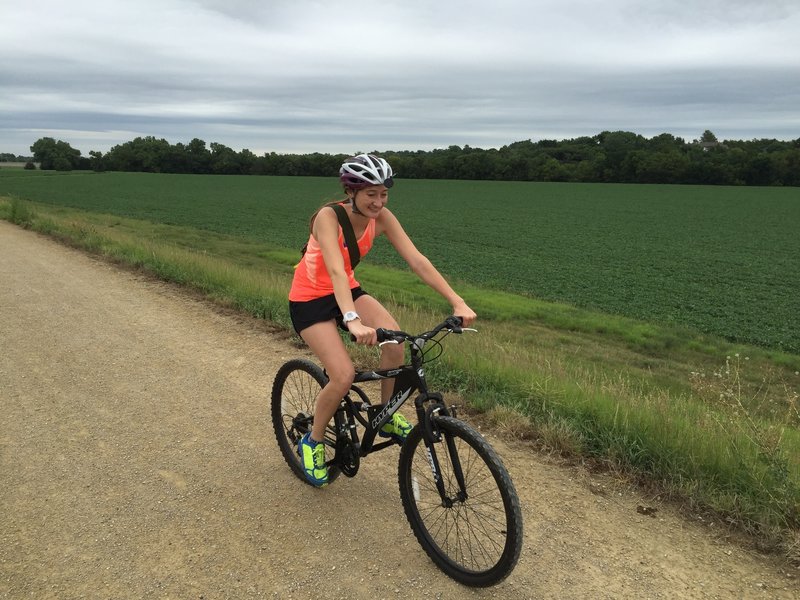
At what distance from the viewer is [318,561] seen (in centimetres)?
320

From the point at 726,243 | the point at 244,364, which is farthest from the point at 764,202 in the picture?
the point at 244,364

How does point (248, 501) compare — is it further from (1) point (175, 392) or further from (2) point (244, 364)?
(2) point (244, 364)

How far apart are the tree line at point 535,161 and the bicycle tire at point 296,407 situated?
314 ft

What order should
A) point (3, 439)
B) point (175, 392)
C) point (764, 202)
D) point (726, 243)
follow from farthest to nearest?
1. point (764, 202)
2. point (726, 243)
3. point (175, 392)
4. point (3, 439)

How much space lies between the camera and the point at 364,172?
10.5 feet

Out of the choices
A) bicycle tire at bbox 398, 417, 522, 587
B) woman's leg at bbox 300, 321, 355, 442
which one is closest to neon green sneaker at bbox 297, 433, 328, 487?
woman's leg at bbox 300, 321, 355, 442


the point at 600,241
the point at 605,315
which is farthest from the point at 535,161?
the point at 605,315

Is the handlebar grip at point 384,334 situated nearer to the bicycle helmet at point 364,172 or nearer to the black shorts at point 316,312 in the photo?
the black shorts at point 316,312

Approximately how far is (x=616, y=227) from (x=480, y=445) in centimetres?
3751

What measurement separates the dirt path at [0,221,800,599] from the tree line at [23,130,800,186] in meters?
95.3

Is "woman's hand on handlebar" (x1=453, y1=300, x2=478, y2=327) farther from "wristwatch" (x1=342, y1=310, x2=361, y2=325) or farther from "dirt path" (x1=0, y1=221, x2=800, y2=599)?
"dirt path" (x1=0, y1=221, x2=800, y2=599)

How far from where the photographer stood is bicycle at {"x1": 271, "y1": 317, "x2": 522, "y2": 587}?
283cm

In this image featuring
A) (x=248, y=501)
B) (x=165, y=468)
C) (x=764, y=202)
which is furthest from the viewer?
(x=764, y=202)

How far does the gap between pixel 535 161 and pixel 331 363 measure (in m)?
101
